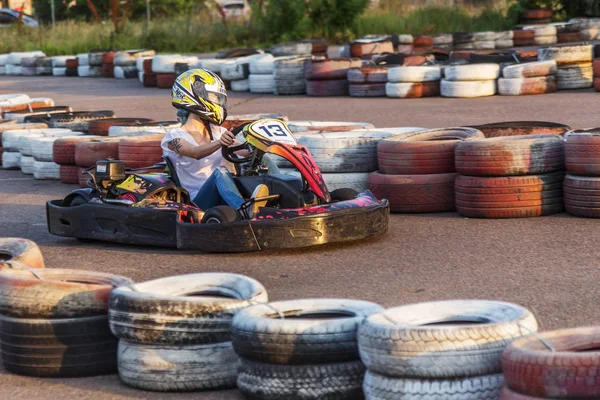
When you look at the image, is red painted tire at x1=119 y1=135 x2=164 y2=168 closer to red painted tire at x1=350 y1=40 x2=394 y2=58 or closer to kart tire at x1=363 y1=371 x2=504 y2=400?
kart tire at x1=363 y1=371 x2=504 y2=400

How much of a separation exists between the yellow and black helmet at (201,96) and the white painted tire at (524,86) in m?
7.95

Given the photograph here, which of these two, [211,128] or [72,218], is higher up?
[211,128]

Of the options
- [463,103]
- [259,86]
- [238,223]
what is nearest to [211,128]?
[238,223]

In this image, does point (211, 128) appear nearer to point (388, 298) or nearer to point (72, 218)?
point (72, 218)

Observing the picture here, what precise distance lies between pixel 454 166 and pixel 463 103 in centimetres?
659

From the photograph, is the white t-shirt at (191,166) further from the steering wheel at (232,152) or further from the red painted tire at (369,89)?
the red painted tire at (369,89)

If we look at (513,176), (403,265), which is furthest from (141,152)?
(403,265)

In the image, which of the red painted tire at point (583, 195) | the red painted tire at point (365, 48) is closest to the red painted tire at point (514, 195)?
the red painted tire at point (583, 195)

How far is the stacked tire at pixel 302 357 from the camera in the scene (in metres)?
3.24

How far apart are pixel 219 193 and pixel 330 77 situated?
9.64 m

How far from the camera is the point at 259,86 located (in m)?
16.5

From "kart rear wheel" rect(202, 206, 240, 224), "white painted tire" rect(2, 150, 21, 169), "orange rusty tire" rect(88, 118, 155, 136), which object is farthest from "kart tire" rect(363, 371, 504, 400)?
"white painted tire" rect(2, 150, 21, 169)

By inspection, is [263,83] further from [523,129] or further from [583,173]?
[583,173]

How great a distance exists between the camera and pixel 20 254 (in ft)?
15.2
